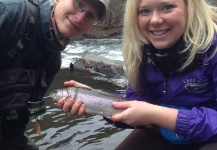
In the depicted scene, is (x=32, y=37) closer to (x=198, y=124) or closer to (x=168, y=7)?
(x=168, y=7)

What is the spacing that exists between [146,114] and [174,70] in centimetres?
50

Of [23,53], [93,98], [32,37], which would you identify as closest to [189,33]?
[93,98]

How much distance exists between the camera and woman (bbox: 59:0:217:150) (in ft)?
8.52

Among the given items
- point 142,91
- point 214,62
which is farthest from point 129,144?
point 214,62

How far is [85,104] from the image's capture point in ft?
9.80

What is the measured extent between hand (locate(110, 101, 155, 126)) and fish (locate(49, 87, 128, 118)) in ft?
0.57

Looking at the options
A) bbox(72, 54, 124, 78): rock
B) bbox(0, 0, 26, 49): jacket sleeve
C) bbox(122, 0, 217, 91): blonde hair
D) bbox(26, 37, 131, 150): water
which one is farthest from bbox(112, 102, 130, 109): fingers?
bbox(72, 54, 124, 78): rock

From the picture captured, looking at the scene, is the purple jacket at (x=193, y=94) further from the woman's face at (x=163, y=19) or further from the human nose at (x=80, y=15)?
the human nose at (x=80, y=15)

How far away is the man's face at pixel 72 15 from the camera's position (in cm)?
329

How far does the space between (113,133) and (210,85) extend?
2.72 m

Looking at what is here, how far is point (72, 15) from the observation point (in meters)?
3.30

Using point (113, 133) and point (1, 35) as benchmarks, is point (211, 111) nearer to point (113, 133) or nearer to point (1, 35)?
point (1, 35)

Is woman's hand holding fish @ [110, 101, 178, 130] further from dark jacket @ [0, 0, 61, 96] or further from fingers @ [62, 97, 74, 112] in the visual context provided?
dark jacket @ [0, 0, 61, 96]

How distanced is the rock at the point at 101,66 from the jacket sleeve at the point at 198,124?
20.9 ft
